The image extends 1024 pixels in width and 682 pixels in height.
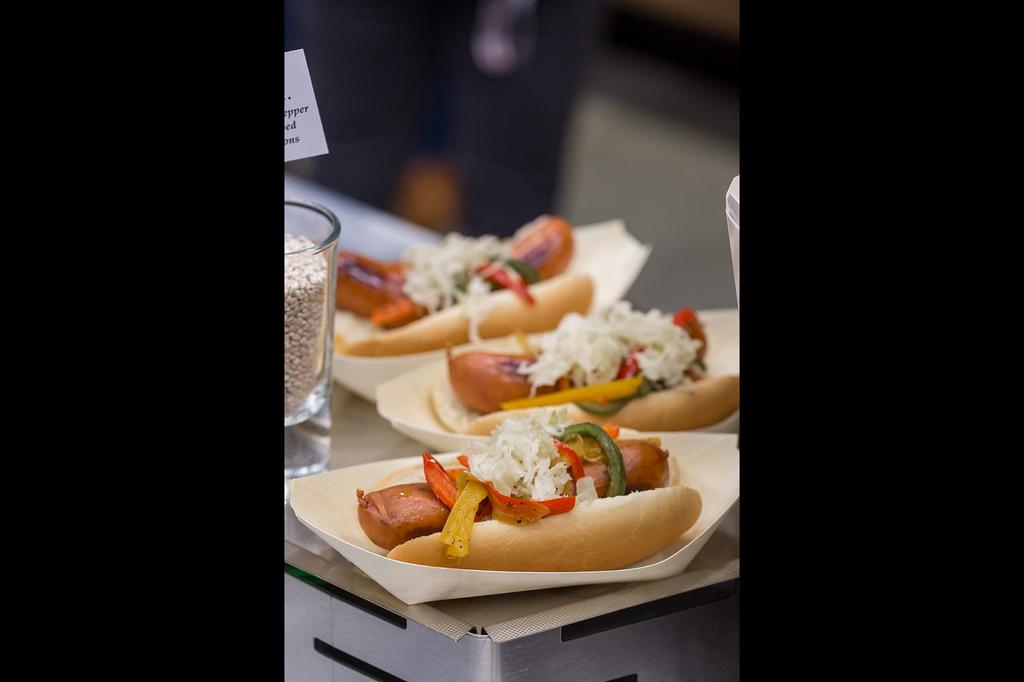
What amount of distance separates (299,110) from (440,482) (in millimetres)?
540

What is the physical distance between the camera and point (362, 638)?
177 cm

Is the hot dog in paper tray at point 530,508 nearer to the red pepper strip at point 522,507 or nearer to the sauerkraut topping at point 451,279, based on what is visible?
the red pepper strip at point 522,507

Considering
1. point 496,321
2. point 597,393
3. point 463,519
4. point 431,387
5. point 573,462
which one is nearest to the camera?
point 463,519

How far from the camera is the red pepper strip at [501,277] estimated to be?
2650mm

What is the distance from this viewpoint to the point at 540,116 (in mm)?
4754

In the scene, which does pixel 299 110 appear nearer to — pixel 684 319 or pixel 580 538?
pixel 580 538

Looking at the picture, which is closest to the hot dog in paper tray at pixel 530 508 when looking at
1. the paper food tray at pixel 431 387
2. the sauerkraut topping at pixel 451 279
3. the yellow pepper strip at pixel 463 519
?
the yellow pepper strip at pixel 463 519

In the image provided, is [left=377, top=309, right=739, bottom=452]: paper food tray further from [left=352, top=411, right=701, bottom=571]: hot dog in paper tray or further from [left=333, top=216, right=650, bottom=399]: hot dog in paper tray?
[left=352, top=411, right=701, bottom=571]: hot dog in paper tray

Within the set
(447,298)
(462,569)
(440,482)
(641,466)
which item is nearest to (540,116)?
(447,298)

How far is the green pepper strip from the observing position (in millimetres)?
1849
